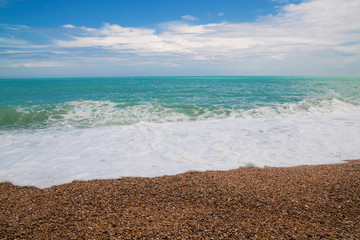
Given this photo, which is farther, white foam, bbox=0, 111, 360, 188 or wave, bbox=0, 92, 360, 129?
wave, bbox=0, 92, 360, 129

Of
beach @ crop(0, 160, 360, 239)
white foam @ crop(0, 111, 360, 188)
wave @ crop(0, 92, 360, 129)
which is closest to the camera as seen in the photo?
beach @ crop(0, 160, 360, 239)

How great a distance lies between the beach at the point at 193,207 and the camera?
302 centimetres

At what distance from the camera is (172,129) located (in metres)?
9.81

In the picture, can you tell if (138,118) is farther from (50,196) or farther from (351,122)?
(351,122)

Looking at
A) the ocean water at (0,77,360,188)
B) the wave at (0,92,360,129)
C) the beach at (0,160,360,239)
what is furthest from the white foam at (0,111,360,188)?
the wave at (0,92,360,129)

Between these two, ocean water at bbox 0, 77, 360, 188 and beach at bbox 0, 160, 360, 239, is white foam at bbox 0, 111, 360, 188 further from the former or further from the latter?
beach at bbox 0, 160, 360, 239

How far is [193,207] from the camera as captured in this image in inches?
142

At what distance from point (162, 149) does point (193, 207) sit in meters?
3.57

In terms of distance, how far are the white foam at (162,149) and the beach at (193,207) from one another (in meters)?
0.69

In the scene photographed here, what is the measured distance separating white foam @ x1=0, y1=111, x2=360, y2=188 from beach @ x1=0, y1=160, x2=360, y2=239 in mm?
691

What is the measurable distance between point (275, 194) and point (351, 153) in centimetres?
433

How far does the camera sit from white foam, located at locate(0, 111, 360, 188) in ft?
18.1

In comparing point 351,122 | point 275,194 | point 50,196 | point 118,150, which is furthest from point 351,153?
point 50,196

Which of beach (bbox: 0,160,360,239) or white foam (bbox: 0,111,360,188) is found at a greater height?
beach (bbox: 0,160,360,239)
